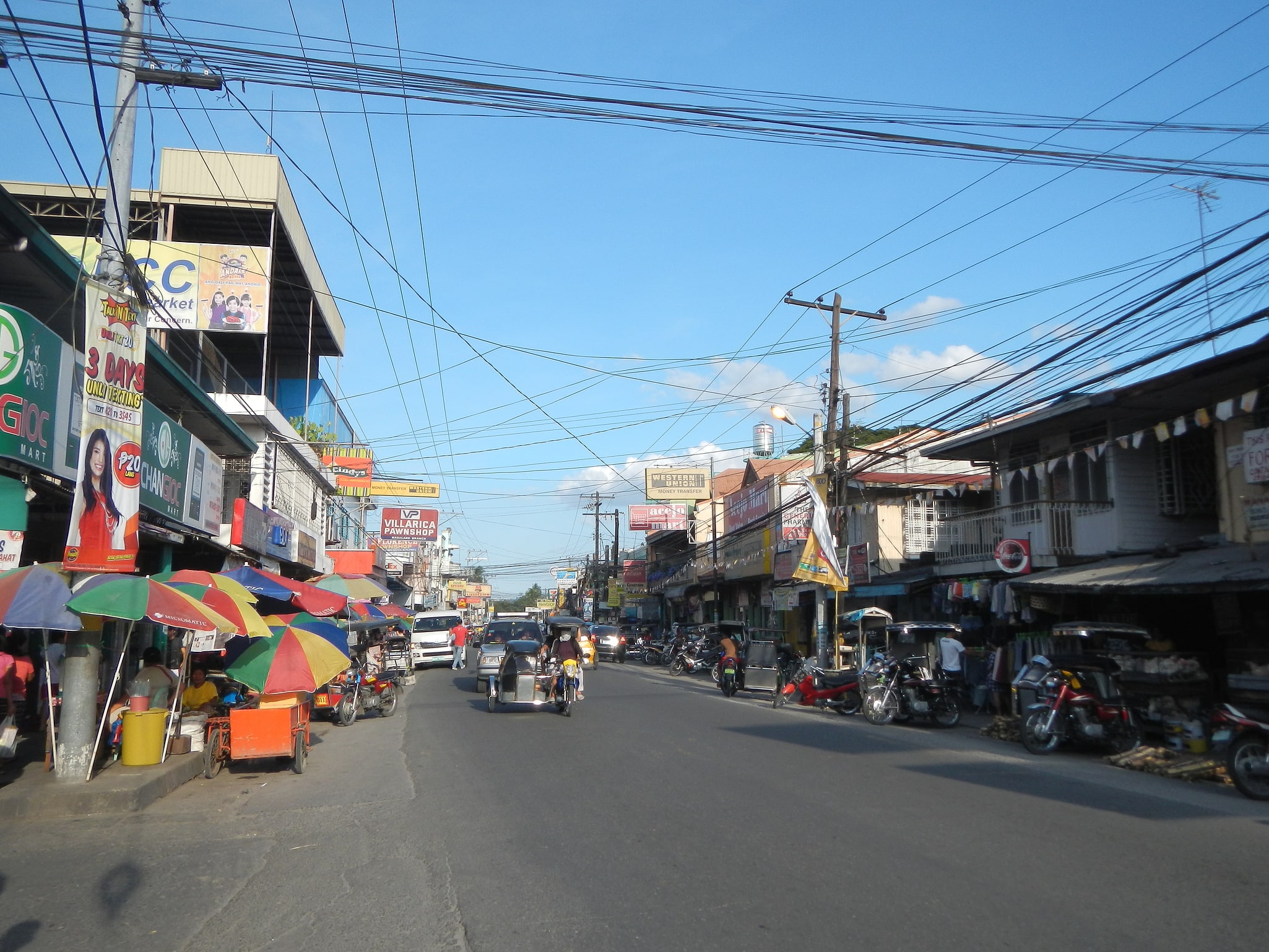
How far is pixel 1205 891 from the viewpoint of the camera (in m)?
6.35

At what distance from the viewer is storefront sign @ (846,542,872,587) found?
26016 mm

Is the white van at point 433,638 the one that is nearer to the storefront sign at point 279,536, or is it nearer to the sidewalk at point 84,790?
the storefront sign at point 279,536

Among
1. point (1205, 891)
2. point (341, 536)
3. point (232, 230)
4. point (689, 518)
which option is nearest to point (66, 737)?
point (1205, 891)

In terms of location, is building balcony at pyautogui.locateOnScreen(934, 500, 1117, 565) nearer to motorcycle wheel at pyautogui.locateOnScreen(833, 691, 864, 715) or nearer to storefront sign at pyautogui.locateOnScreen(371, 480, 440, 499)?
motorcycle wheel at pyautogui.locateOnScreen(833, 691, 864, 715)

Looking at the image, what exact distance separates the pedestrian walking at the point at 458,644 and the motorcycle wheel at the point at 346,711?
18.3 metres

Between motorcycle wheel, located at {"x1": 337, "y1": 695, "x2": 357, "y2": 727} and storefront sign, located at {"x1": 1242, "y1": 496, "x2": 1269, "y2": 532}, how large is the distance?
51.6ft

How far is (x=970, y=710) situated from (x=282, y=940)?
18.5 metres

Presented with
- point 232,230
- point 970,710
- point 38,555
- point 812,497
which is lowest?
point 970,710

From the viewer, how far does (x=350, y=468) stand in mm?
34719

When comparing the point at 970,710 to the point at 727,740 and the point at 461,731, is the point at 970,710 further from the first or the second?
the point at 461,731

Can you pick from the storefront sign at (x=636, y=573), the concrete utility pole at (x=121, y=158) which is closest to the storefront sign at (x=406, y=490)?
the concrete utility pole at (x=121, y=158)

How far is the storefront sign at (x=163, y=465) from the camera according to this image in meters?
15.2

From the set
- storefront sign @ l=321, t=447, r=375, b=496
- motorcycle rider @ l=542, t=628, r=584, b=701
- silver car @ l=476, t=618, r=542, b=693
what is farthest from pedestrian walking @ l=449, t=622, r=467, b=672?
motorcycle rider @ l=542, t=628, r=584, b=701

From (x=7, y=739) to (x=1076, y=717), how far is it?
45.1 feet
